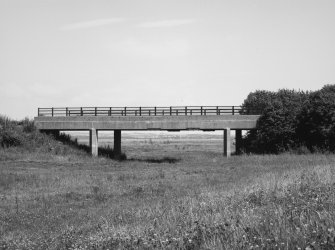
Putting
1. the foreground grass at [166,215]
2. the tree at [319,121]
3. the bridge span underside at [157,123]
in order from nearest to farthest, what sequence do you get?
the foreground grass at [166,215] → the tree at [319,121] → the bridge span underside at [157,123]

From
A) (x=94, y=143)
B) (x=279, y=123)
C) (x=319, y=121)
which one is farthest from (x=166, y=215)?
(x=94, y=143)

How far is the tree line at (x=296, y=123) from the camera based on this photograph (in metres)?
40.2

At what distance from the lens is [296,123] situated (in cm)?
4328

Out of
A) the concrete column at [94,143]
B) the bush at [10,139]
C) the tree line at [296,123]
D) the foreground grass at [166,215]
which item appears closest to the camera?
the foreground grass at [166,215]

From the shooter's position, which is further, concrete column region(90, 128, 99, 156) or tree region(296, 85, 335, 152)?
concrete column region(90, 128, 99, 156)

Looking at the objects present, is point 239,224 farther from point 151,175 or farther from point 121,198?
point 151,175

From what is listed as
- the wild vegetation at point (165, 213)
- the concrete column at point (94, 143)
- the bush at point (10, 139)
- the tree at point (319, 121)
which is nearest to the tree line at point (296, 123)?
the tree at point (319, 121)

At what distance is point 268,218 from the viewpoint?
746 centimetres

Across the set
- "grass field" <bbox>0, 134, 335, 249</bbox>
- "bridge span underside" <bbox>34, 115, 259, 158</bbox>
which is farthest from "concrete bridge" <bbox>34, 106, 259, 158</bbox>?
"grass field" <bbox>0, 134, 335, 249</bbox>

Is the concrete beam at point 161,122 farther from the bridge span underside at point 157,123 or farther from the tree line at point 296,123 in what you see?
the tree line at point 296,123

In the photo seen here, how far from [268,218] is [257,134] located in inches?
1518

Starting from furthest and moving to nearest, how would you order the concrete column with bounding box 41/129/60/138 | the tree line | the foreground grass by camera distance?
the concrete column with bounding box 41/129/60/138 < the tree line < the foreground grass

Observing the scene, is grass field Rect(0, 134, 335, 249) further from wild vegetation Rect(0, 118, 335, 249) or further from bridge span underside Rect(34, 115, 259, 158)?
bridge span underside Rect(34, 115, 259, 158)

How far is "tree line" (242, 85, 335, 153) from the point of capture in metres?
40.2
